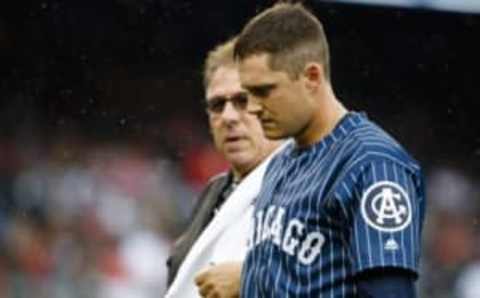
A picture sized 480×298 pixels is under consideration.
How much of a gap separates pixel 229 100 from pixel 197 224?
0.27m

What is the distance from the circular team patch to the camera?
2.00m

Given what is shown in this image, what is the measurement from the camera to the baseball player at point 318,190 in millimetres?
2012

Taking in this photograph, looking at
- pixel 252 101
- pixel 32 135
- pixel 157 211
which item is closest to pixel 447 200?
pixel 157 211

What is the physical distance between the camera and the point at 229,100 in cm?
302

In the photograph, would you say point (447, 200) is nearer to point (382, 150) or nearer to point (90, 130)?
point (90, 130)

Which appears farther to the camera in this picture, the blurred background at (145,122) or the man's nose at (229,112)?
the blurred background at (145,122)

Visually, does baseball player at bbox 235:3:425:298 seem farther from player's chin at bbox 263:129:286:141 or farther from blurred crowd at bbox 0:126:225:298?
blurred crowd at bbox 0:126:225:298

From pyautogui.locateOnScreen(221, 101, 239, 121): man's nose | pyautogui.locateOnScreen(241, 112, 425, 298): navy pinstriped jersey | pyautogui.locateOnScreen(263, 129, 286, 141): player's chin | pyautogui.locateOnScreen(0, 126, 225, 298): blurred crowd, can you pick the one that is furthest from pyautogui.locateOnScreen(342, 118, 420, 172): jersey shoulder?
pyautogui.locateOnScreen(0, 126, 225, 298): blurred crowd

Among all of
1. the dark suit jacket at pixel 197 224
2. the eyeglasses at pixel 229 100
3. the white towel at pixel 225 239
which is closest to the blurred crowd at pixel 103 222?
the dark suit jacket at pixel 197 224

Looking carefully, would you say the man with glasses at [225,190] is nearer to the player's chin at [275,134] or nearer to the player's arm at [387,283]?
the player's chin at [275,134]

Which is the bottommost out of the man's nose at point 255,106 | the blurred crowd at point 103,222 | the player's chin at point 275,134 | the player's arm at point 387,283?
the player's arm at point 387,283

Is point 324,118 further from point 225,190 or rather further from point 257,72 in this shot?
point 225,190

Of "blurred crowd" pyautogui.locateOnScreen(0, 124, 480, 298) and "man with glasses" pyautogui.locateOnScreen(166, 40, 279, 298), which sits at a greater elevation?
"blurred crowd" pyautogui.locateOnScreen(0, 124, 480, 298)

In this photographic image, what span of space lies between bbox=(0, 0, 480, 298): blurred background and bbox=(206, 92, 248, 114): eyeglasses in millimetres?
2538
